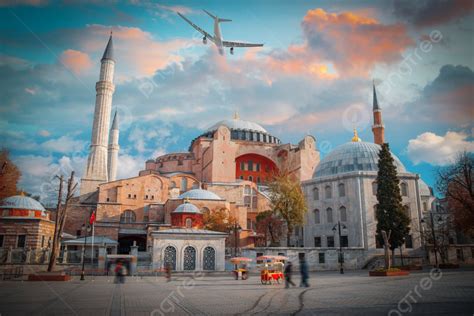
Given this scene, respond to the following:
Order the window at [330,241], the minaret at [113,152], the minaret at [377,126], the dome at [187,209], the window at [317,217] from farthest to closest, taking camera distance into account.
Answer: the minaret at [113,152], the minaret at [377,126], the dome at [187,209], the window at [317,217], the window at [330,241]

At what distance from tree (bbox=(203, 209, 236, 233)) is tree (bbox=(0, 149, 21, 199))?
17954 mm

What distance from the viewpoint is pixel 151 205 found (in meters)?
42.3

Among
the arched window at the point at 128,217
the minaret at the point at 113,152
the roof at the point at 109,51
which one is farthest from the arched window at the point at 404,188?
the minaret at the point at 113,152

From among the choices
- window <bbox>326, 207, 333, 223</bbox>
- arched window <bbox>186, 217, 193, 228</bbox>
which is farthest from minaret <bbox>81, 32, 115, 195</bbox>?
window <bbox>326, 207, 333, 223</bbox>

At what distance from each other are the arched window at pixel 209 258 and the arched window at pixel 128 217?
1753 centimetres

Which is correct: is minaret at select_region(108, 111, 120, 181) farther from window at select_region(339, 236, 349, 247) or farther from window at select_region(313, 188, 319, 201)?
window at select_region(339, 236, 349, 247)

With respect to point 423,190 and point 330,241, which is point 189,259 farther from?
point 423,190

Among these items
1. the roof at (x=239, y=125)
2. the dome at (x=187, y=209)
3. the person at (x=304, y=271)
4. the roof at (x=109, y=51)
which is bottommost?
the person at (x=304, y=271)

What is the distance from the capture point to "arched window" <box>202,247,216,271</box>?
2703cm

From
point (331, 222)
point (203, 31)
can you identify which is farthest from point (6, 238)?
point (331, 222)

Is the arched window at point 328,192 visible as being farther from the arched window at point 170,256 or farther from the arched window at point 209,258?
the arched window at point 170,256

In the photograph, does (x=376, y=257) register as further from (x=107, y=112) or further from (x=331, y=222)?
(x=107, y=112)

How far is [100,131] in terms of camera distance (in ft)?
157

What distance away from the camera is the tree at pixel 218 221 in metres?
36.1
